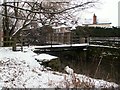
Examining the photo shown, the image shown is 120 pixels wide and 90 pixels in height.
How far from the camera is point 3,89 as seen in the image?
7496mm

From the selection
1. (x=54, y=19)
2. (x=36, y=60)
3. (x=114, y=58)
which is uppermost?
(x=54, y=19)

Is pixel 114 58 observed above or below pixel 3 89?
below

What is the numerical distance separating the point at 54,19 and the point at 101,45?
82.0ft

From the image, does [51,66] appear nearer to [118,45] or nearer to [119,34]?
[118,45]

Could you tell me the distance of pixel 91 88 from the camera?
5.32 m

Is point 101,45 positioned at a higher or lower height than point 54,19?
lower

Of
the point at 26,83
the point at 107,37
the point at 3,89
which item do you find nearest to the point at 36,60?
the point at 26,83

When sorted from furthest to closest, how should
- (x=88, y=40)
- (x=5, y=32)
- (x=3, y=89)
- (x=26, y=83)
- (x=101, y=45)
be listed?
(x=88, y=40), (x=101, y=45), (x=5, y=32), (x=26, y=83), (x=3, y=89)

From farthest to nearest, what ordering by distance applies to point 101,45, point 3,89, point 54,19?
point 101,45 → point 54,19 → point 3,89

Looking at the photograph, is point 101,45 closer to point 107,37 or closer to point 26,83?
point 107,37

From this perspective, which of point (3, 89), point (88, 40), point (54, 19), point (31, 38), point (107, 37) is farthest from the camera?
point (107, 37)

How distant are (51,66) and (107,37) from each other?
88.2ft

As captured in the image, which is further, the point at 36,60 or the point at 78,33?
the point at 78,33

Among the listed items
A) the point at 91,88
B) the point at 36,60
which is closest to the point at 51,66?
the point at 36,60
